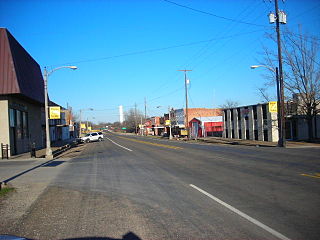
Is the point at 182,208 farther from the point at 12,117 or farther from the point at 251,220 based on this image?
the point at 12,117

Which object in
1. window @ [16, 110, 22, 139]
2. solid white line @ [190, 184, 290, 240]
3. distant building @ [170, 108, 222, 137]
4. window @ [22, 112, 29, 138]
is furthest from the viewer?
distant building @ [170, 108, 222, 137]

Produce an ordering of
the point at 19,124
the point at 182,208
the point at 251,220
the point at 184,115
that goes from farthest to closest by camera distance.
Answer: the point at 184,115
the point at 19,124
the point at 182,208
the point at 251,220

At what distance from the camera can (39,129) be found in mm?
38719

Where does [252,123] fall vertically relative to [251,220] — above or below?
above

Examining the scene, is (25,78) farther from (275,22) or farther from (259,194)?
(259,194)

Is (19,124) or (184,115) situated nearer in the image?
(19,124)

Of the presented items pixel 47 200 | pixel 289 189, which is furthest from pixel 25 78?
pixel 289 189

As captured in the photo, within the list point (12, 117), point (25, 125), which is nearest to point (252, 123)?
point (25, 125)

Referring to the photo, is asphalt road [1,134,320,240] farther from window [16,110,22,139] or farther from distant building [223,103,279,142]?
distant building [223,103,279,142]

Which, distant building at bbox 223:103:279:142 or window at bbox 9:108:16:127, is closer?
window at bbox 9:108:16:127

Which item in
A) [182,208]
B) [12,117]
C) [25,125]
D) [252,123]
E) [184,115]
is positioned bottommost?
[182,208]

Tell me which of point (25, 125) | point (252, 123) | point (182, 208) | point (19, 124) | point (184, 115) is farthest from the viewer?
point (184, 115)

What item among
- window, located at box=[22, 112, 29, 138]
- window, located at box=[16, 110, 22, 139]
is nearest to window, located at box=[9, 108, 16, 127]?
window, located at box=[16, 110, 22, 139]

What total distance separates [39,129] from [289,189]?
35796 millimetres
